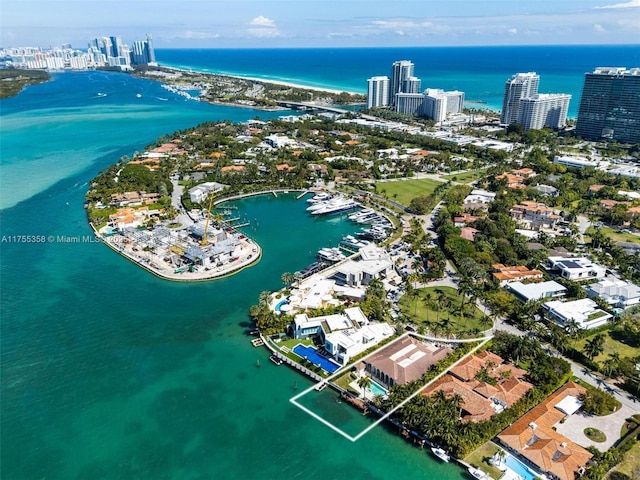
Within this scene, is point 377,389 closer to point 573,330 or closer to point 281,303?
point 281,303

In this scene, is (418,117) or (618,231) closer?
(618,231)

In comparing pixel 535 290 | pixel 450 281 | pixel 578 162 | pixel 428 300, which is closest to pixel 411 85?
pixel 578 162

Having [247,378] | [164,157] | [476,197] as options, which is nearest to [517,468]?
[247,378]

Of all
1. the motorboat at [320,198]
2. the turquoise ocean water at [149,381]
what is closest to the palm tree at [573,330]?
the turquoise ocean water at [149,381]

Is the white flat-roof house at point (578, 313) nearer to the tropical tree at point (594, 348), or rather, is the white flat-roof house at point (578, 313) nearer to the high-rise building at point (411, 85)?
the tropical tree at point (594, 348)

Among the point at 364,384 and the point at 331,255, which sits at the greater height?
the point at 331,255

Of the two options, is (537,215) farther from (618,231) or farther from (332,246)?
(332,246)
